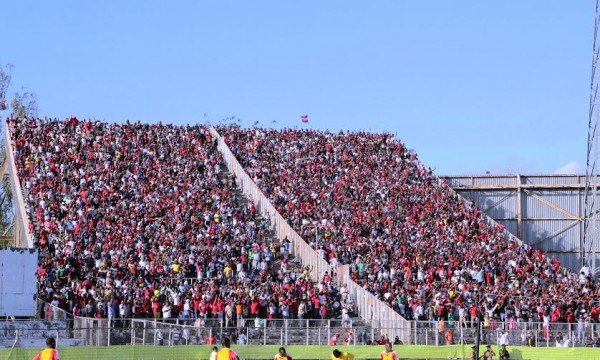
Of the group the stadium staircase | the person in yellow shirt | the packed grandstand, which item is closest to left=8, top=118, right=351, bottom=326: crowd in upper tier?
the packed grandstand

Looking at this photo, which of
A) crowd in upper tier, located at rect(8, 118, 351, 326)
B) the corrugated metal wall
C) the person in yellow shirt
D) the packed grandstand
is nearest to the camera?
the person in yellow shirt

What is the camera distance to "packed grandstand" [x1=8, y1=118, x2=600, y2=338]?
45688 mm

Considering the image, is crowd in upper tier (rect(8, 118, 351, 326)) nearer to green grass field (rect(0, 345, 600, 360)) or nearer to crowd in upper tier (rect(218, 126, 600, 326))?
crowd in upper tier (rect(218, 126, 600, 326))

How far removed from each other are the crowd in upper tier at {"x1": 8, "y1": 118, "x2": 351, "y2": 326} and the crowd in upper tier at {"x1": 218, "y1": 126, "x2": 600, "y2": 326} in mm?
1964

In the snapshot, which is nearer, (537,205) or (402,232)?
(402,232)

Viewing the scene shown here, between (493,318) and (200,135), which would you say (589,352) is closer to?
(493,318)

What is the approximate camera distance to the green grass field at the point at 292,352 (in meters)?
33.1

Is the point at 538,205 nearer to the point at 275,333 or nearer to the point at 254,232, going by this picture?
the point at 254,232

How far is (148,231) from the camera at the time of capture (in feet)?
167

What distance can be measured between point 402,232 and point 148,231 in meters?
11.8

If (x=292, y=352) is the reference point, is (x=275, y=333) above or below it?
above

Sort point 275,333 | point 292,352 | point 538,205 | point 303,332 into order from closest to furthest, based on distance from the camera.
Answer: point 292,352
point 275,333
point 303,332
point 538,205

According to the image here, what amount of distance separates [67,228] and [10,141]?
10209 mm

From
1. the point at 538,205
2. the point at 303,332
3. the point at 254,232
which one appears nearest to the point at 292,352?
the point at 303,332
